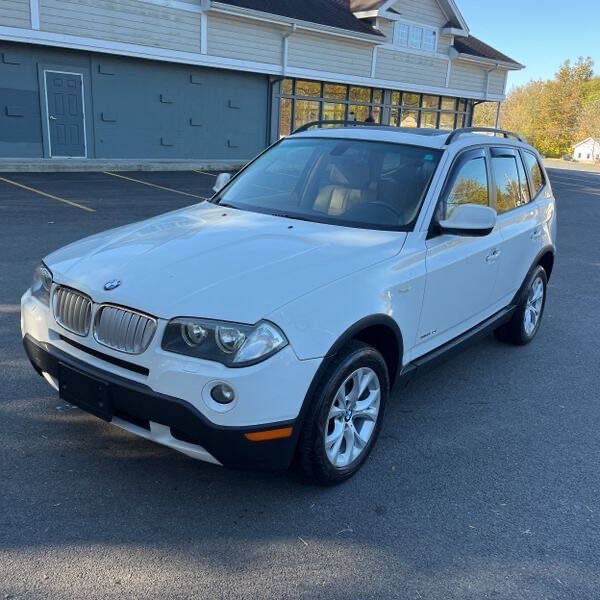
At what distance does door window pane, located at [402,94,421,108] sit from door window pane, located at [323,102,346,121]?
3.68m

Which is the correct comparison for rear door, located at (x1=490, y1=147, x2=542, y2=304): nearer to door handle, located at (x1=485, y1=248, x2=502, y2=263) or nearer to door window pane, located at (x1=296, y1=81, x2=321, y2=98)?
door handle, located at (x1=485, y1=248, x2=502, y2=263)

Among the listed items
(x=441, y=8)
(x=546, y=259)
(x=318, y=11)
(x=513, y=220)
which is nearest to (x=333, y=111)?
(x=318, y=11)

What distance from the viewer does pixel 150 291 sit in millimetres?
2889

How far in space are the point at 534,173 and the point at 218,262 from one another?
3634 millimetres

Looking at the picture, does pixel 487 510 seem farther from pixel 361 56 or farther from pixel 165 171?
pixel 361 56

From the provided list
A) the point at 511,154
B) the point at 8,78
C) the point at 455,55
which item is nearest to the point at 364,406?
the point at 511,154

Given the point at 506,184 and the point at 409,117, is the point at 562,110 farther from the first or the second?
the point at 506,184

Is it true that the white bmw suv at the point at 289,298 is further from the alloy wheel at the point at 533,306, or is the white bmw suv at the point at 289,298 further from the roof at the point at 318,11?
the roof at the point at 318,11

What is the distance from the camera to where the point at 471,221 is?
3701 mm

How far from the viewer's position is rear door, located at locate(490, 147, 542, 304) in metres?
4.73

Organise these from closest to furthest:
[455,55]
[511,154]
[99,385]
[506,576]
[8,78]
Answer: [506,576]
[99,385]
[511,154]
[8,78]
[455,55]

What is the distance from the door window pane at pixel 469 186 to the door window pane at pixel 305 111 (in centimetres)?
1906

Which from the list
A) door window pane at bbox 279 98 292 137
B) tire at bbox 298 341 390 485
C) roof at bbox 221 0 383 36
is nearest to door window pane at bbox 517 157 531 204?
tire at bbox 298 341 390 485

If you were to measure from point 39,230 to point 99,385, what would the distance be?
6.96m
